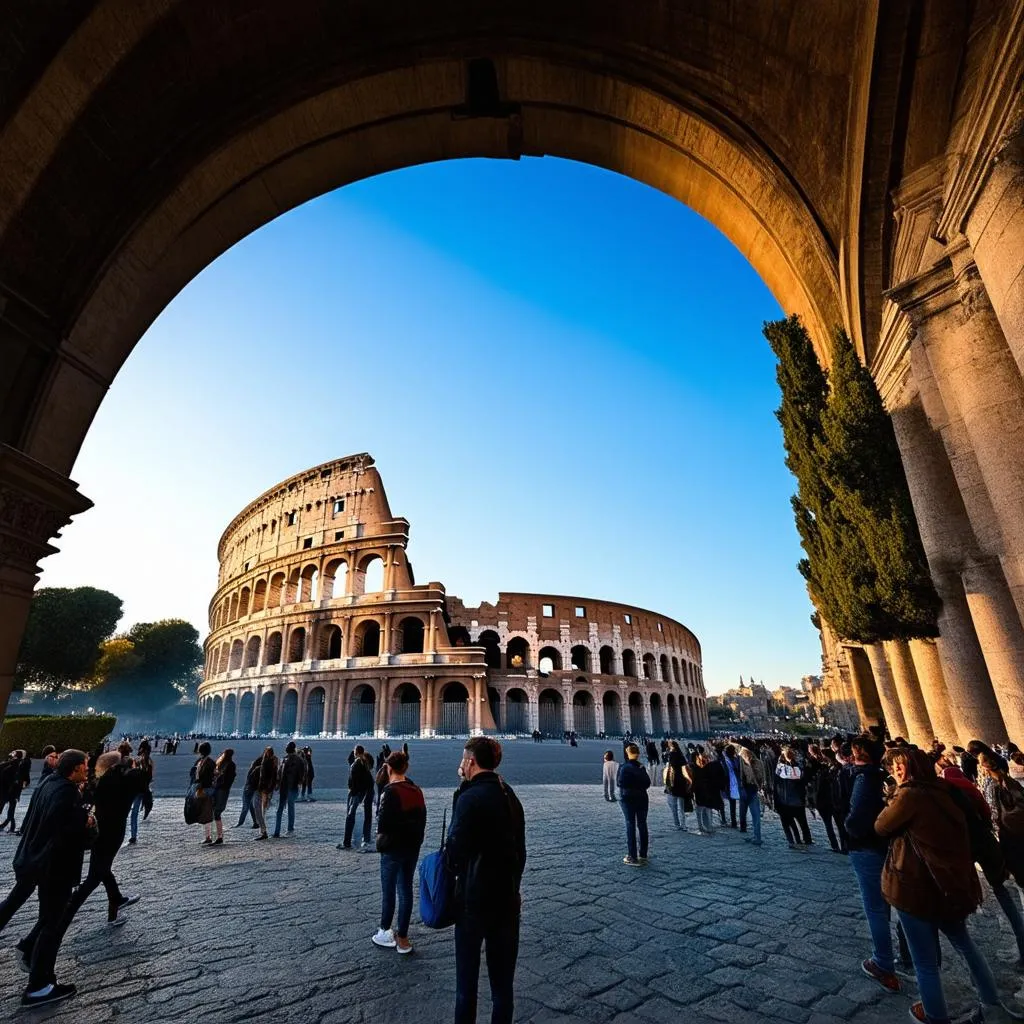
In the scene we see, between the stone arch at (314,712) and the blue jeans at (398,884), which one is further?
the stone arch at (314,712)

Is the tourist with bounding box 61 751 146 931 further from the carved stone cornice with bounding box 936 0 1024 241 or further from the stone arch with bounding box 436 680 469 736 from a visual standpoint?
the stone arch with bounding box 436 680 469 736

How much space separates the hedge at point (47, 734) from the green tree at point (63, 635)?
26.9 meters

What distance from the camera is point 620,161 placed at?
773 cm

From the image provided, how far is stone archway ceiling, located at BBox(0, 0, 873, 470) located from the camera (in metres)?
4.70

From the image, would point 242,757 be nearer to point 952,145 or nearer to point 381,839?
point 381,839

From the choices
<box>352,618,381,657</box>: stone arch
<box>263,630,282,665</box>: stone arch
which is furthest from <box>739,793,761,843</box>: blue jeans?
<box>263,630,282,665</box>: stone arch

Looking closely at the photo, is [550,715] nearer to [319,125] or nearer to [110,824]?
[110,824]

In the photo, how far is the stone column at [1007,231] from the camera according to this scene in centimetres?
334

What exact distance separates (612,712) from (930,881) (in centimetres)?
4121

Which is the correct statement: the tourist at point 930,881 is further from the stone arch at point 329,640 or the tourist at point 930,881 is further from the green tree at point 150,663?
the green tree at point 150,663

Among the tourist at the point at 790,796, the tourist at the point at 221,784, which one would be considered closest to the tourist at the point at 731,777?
the tourist at the point at 790,796

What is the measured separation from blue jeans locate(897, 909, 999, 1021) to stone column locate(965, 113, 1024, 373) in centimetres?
318

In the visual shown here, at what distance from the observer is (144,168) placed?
547cm

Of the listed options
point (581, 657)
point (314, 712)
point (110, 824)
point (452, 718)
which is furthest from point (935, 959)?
point (581, 657)
